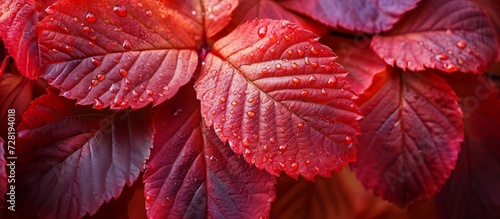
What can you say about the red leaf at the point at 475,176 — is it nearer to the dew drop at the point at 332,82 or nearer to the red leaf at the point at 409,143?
the red leaf at the point at 409,143

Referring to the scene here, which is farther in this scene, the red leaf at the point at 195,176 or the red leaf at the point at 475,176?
the red leaf at the point at 475,176

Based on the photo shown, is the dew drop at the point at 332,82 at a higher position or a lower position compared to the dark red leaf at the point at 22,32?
lower

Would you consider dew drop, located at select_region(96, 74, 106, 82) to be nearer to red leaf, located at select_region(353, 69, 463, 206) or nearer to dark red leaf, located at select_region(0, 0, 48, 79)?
dark red leaf, located at select_region(0, 0, 48, 79)

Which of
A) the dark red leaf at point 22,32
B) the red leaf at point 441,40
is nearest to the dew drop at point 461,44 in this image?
the red leaf at point 441,40

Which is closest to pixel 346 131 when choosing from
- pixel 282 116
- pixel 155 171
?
pixel 282 116

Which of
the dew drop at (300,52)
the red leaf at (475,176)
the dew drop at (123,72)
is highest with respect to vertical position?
the dew drop at (123,72)

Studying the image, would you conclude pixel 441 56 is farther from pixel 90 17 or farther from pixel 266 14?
pixel 90 17
